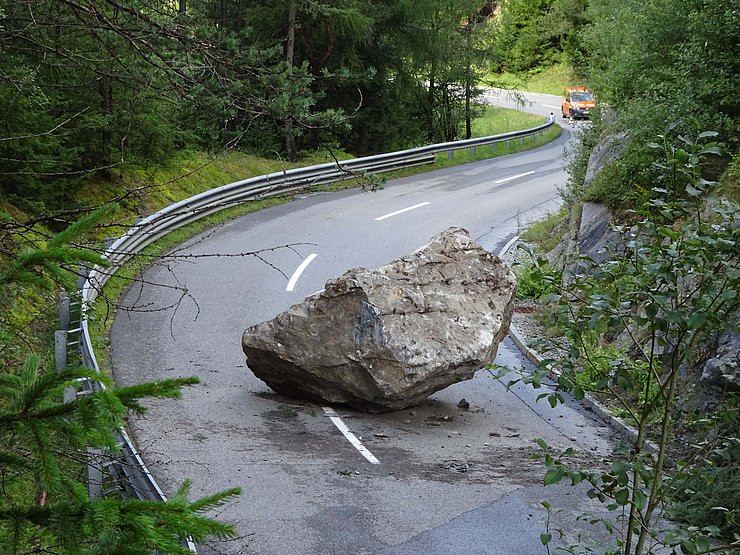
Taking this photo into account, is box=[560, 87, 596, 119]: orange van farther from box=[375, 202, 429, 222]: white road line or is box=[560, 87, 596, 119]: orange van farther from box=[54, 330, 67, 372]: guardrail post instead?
box=[54, 330, 67, 372]: guardrail post

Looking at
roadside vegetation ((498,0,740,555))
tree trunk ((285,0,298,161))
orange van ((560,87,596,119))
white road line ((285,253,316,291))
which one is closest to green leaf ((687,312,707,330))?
roadside vegetation ((498,0,740,555))

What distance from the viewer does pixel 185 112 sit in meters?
9.98

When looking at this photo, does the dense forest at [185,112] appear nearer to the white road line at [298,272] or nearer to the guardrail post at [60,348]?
the guardrail post at [60,348]

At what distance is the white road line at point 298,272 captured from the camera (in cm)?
1598

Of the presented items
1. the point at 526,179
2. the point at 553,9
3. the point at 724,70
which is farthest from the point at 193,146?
the point at 553,9

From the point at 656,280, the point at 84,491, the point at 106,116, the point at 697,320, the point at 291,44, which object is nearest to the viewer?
the point at 84,491

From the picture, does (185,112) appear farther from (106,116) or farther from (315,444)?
(106,116)

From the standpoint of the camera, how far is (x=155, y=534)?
3025 millimetres

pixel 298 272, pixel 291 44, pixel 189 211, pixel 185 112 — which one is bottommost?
pixel 298 272

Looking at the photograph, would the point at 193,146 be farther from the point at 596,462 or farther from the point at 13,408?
the point at 13,408

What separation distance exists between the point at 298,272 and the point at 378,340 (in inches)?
261

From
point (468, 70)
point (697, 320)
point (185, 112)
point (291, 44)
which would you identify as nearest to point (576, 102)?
point (468, 70)

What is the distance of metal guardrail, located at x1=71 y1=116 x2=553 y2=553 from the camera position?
22.4ft

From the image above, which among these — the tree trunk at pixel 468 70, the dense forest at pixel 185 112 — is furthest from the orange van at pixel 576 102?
the tree trunk at pixel 468 70
